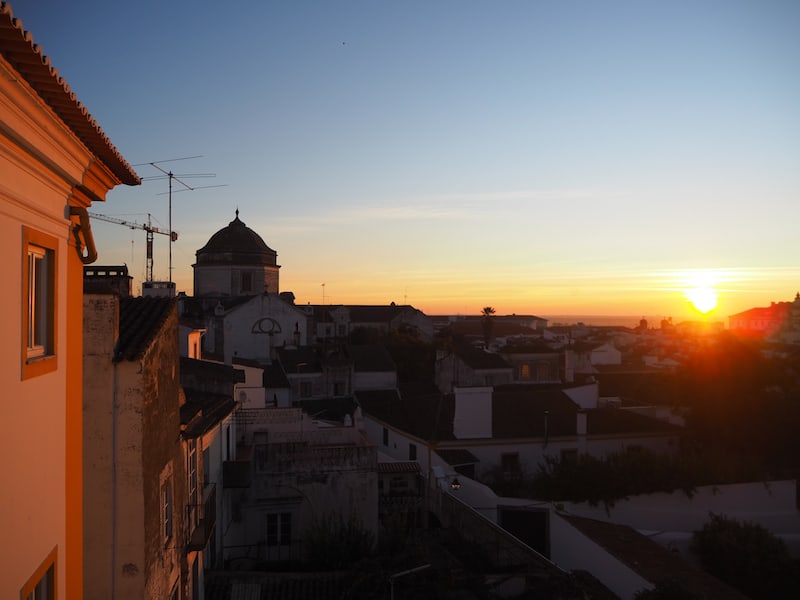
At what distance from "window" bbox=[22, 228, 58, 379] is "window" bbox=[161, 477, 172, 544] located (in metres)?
5.12

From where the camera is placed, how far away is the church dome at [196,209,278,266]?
189 feet

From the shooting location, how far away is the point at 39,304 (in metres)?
4.97

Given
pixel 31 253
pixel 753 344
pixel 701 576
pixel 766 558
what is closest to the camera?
pixel 31 253

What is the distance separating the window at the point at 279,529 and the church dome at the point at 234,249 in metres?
42.0

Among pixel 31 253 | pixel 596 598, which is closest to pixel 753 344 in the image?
pixel 596 598

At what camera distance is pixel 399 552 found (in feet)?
55.4

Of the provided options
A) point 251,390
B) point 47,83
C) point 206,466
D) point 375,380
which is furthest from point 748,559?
point 375,380

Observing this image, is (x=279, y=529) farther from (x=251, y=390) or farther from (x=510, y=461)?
(x=510, y=461)

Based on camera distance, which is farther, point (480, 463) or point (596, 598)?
point (480, 463)

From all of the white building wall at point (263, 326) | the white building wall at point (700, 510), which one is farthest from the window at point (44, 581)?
the white building wall at point (263, 326)

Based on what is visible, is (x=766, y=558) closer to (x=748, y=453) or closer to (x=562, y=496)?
(x=562, y=496)

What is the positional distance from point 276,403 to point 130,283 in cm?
2502

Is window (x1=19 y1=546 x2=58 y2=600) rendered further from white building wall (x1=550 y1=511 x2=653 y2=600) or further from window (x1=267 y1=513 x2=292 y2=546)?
white building wall (x1=550 y1=511 x2=653 y2=600)

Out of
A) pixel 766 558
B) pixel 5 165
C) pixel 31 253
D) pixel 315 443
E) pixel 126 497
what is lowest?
pixel 766 558
